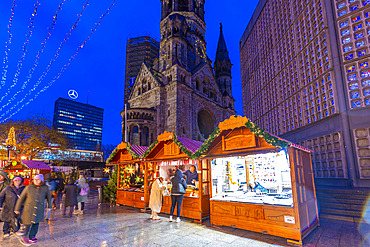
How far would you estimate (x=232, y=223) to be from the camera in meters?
6.73

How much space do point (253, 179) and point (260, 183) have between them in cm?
35

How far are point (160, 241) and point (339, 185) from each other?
913cm

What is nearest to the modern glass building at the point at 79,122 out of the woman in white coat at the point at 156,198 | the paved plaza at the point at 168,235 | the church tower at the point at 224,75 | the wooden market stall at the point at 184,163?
the church tower at the point at 224,75

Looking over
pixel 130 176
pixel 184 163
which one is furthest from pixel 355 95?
pixel 130 176

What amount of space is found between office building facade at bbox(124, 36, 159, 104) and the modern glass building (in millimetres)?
63057

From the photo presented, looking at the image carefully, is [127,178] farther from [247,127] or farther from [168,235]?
[247,127]

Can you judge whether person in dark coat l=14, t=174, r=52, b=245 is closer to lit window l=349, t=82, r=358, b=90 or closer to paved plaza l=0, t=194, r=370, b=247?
paved plaza l=0, t=194, r=370, b=247

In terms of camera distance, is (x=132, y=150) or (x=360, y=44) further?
(x=132, y=150)

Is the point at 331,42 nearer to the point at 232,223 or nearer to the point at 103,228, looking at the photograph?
the point at 232,223

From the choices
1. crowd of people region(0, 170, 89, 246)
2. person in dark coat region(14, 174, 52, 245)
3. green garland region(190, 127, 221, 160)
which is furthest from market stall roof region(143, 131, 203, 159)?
person in dark coat region(14, 174, 52, 245)

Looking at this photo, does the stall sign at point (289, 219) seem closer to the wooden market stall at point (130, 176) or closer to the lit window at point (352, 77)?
the wooden market stall at point (130, 176)

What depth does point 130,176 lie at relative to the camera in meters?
13.0

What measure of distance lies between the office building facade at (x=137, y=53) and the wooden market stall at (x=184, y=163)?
4846cm

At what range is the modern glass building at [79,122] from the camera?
103 m
